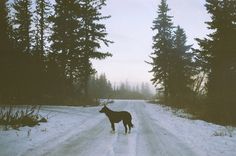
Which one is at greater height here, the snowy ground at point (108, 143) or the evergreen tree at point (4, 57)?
the evergreen tree at point (4, 57)

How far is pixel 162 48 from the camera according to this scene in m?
46.0

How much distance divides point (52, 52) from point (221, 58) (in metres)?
20.1

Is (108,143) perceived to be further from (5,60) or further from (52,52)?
(52,52)

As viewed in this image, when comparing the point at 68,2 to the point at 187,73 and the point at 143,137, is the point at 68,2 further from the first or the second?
the point at 143,137

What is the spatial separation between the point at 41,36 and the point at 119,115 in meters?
29.2

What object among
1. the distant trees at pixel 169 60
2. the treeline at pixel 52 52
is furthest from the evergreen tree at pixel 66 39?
the distant trees at pixel 169 60

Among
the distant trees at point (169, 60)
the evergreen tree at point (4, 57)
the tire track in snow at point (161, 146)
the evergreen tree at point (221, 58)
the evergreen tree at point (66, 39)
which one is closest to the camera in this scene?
the tire track in snow at point (161, 146)

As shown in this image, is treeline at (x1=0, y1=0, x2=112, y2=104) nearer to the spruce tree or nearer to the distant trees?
the spruce tree

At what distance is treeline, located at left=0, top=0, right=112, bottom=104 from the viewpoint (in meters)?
24.6

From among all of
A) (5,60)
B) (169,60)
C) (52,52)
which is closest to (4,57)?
(5,60)

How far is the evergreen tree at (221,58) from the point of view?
65.4 ft

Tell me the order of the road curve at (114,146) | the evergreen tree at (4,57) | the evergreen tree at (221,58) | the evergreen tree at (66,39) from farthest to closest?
the evergreen tree at (66,39)
the evergreen tree at (4,57)
the evergreen tree at (221,58)
the road curve at (114,146)

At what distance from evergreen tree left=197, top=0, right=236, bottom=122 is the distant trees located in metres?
15.6

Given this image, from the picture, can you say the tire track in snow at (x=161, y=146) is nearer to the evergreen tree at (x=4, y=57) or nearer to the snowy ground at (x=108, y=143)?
the snowy ground at (x=108, y=143)
